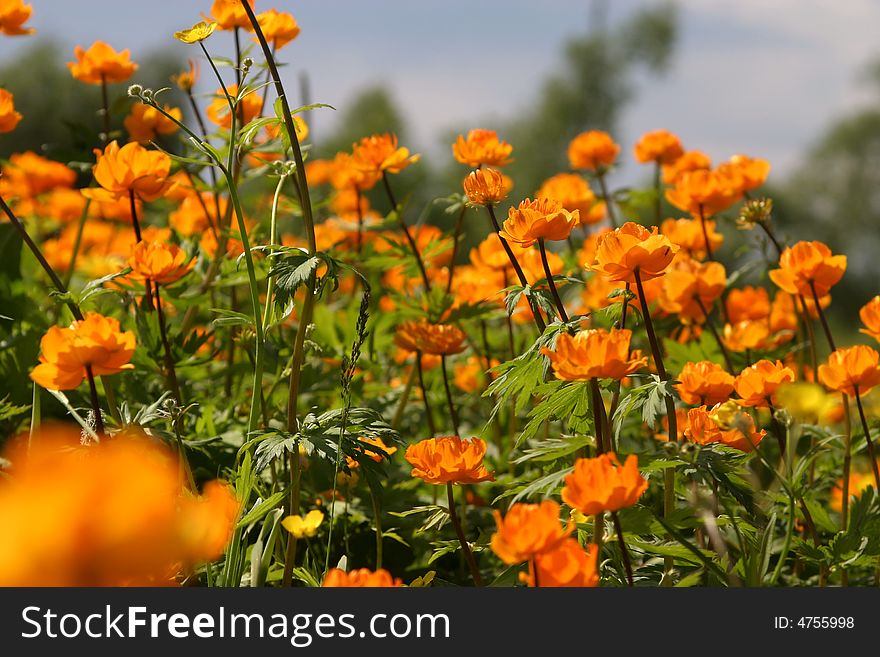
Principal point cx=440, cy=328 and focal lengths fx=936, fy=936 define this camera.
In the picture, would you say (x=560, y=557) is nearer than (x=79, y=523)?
No

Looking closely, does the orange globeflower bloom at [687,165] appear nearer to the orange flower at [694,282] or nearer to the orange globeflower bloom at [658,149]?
the orange globeflower bloom at [658,149]

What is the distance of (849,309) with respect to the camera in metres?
19.7

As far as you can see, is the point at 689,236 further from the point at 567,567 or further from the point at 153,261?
the point at 567,567

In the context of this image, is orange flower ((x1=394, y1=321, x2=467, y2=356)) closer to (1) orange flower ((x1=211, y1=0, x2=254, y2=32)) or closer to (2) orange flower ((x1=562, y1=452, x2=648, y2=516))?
(1) orange flower ((x1=211, y1=0, x2=254, y2=32))

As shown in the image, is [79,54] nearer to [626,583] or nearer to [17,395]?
[17,395]

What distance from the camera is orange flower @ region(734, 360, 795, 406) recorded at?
127cm

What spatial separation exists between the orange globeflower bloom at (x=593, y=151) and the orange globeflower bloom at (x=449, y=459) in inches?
60.2

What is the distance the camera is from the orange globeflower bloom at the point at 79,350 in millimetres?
1058

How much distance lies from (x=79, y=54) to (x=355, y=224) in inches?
27.3

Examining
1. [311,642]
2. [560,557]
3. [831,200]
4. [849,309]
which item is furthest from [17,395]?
[831,200]

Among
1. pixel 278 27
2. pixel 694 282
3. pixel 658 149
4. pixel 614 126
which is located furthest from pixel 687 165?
pixel 614 126

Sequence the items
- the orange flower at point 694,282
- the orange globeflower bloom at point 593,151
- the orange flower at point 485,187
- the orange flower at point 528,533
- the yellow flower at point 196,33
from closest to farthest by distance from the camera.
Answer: the orange flower at point 528,533 → the yellow flower at point 196,33 → the orange flower at point 485,187 → the orange flower at point 694,282 → the orange globeflower bloom at point 593,151

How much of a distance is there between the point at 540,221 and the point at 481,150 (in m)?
0.55

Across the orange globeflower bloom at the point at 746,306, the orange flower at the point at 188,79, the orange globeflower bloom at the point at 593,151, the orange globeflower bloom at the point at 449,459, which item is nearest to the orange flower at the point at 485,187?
the orange globeflower bloom at the point at 449,459
